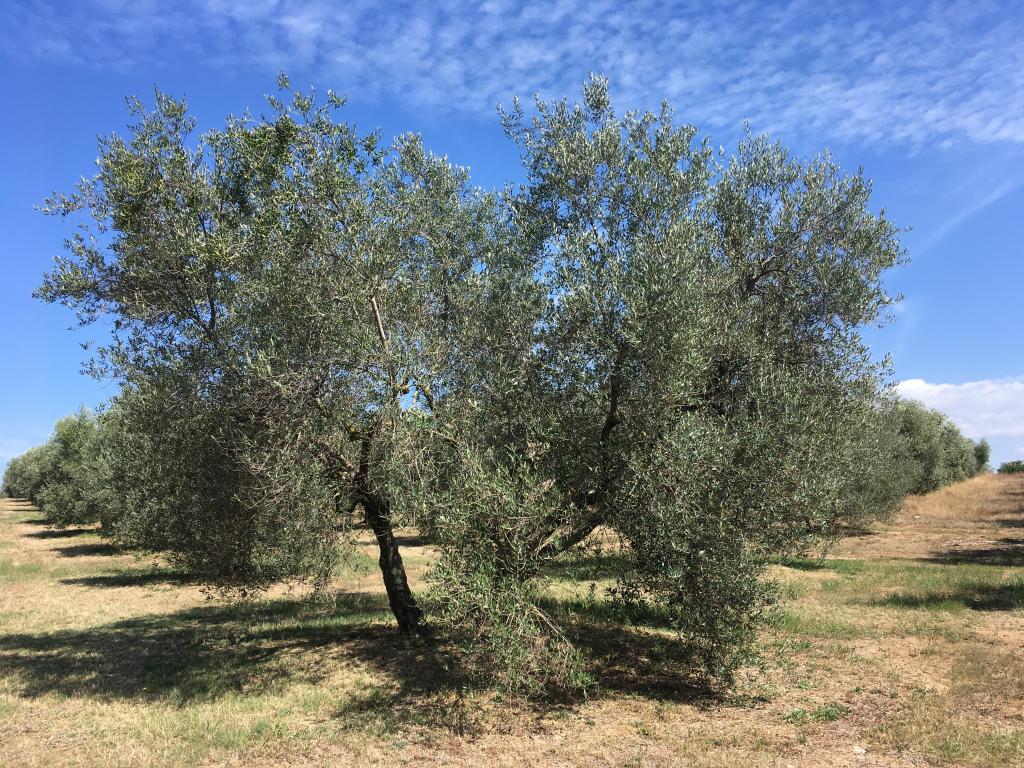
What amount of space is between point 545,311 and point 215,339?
638 centimetres

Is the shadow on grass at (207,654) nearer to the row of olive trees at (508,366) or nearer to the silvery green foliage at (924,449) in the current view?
the row of olive trees at (508,366)

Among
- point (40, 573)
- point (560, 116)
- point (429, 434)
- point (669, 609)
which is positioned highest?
point (560, 116)

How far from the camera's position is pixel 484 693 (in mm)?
11859

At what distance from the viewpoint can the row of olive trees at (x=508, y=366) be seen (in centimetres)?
1010

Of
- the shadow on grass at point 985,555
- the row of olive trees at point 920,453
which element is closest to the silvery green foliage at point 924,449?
the row of olive trees at point 920,453

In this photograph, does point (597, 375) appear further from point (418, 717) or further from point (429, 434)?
point (418, 717)

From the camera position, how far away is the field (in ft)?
30.8

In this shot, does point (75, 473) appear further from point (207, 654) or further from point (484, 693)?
point (484, 693)

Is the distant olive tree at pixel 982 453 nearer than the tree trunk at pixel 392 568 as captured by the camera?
No

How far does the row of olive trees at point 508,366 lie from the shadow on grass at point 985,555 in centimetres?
2152

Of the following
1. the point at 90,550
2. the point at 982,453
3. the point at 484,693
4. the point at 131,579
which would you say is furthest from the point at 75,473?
the point at 982,453

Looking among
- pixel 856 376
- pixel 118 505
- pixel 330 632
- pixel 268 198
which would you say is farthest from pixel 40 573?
pixel 856 376

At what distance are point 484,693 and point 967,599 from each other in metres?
16.9

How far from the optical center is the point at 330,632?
17578 millimetres
